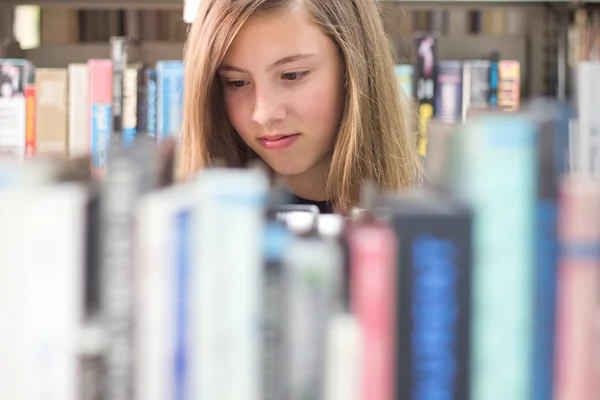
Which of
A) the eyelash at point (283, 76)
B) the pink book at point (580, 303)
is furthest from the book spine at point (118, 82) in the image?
the pink book at point (580, 303)

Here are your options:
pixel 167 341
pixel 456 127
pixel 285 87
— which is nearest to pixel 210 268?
pixel 167 341

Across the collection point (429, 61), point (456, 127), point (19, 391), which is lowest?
point (19, 391)

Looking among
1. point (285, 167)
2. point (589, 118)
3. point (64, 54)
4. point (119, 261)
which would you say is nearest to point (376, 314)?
point (119, 261)

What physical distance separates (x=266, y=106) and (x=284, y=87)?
0.16ft

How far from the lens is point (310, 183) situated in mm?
1244

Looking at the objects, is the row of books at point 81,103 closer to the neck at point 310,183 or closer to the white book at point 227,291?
the neck at point 310,183

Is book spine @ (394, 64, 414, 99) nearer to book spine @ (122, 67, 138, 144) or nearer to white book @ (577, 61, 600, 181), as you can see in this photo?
white book @ (577, 61, 600, 181)

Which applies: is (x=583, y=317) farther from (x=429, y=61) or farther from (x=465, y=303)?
Result: (x=429, y=61)

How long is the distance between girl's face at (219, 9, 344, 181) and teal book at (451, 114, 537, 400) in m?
0.64

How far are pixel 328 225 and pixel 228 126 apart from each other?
29.3 inches

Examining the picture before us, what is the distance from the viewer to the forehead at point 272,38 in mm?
1015

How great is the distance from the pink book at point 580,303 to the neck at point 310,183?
0.83 meters

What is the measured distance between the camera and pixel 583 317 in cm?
38

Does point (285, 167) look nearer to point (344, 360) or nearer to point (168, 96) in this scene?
point (168, 96)
